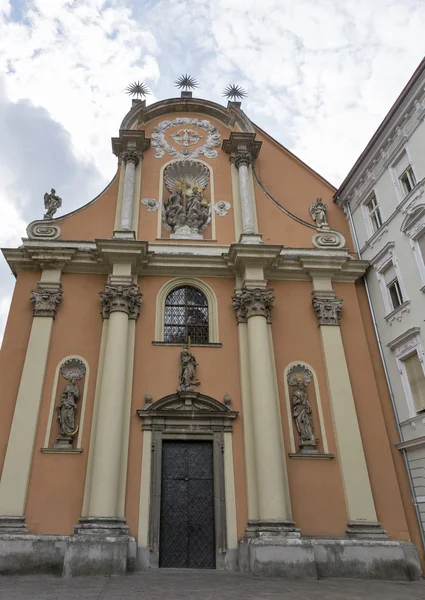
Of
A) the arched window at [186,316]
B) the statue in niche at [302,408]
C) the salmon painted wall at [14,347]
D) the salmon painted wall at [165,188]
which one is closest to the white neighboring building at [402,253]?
the statue in niche at [302,408]

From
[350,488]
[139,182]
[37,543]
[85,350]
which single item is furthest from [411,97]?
[37,543]

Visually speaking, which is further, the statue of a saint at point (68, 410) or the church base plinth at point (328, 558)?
the statue of a saint at point (68, 410)

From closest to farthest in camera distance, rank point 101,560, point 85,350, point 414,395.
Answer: point 101,560, point 414,395, point 85,350

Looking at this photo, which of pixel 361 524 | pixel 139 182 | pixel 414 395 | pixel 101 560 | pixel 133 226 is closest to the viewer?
pixel 101 560

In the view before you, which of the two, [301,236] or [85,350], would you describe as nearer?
[85,350]

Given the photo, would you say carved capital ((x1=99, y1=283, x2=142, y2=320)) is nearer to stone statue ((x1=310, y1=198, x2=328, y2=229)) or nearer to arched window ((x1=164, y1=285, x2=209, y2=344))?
arched window ((x1=164, y1=285, x2=209, y2=344))

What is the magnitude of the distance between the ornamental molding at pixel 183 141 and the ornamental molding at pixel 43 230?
4.56 meters

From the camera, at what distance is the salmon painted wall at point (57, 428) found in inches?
420

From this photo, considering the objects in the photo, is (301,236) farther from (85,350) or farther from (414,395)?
(85,350)

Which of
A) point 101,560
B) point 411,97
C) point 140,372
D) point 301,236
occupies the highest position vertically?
point 411,97

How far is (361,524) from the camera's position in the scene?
35.6 ft

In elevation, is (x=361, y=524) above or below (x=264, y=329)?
below

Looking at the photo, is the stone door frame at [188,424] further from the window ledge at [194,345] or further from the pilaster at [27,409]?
the pilaster at [27,409]

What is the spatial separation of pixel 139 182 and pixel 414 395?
34.7ft
